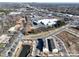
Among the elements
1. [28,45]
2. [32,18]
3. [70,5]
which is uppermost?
[70,5]

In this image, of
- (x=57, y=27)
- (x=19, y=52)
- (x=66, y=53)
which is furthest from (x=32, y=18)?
(x=66, y=53)

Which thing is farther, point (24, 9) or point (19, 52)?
point (24, 9)

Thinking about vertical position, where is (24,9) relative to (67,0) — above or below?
below

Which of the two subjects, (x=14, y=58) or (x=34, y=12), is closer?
(x=14, y=58)

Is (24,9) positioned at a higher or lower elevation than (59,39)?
higher

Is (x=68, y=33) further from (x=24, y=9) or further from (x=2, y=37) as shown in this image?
(x=2, y=37)

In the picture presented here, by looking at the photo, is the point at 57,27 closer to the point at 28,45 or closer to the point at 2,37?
the point at 28,45

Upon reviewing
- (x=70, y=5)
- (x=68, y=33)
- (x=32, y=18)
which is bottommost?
(x=68, y=33)

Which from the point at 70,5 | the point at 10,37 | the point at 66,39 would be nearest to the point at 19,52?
the point at 10,37

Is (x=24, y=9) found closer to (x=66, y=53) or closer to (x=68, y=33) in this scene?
(x=68, y=33)
